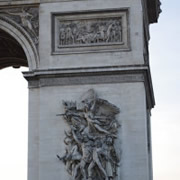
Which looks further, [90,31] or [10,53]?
[10,53]

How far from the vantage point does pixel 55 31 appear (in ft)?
75.4

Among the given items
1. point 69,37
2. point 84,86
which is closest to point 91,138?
point 84,86

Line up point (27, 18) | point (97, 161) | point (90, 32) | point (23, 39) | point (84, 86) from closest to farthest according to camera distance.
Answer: point (97, 161) < point (84, 86) < point (90, 32) < point (23, 39) < point (27, 18)

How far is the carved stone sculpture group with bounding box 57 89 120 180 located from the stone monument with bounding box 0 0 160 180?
3 centimetres

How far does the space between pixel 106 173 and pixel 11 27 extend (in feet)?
18.4

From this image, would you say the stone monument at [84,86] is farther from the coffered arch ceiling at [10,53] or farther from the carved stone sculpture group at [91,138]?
the coffered arch ceiling at [10,53]

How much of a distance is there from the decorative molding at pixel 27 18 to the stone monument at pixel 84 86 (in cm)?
3

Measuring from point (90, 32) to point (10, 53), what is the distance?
5.57 m

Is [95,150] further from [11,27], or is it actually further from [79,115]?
[11,27]

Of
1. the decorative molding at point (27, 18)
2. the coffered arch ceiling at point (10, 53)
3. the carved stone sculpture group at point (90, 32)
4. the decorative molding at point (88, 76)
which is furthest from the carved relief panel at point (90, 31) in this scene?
the coffered arch ceiling at point (10, 53)

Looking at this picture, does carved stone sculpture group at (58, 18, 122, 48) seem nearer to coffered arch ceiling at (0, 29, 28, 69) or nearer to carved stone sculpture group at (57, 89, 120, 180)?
carved stone sculpture group at (57, 89, 120, 180)

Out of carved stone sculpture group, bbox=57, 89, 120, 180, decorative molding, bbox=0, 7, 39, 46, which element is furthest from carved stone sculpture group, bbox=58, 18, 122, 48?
carved stone sculpture group, bbox=57, 89, 120, 180

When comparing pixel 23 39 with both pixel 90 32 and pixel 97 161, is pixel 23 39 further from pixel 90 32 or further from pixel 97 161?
pixel 97 161

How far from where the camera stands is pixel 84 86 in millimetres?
22312
